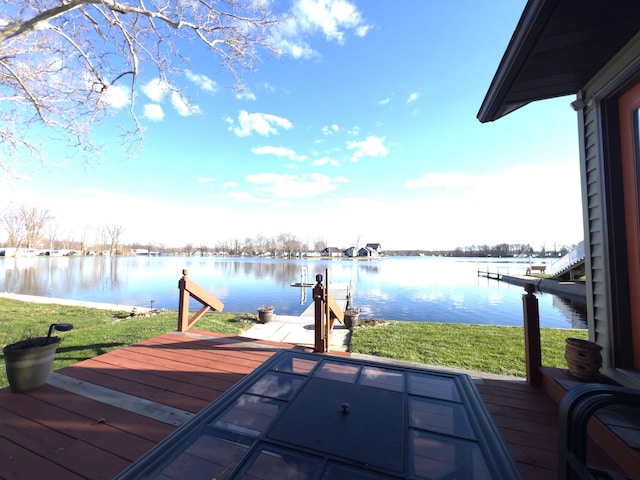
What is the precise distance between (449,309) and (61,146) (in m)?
11.6

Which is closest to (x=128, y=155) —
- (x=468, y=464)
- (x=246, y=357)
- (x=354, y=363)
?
(x=246, y=357)

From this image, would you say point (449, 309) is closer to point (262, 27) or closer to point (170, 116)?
point (262, 27)

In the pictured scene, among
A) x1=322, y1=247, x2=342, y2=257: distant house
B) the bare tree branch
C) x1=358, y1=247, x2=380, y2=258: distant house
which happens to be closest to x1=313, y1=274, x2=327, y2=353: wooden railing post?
the bare tree branch

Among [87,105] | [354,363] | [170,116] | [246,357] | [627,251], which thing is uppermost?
[170,116]

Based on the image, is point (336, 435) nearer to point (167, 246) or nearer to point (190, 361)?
point (190, 361)

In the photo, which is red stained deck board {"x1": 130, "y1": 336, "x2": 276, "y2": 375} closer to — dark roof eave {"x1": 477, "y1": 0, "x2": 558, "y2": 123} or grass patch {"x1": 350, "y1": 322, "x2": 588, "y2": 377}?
grass patch {"x1": 350, "y1": 322, "x2": 588, "y2": 377}

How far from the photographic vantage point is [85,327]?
18.8 ft

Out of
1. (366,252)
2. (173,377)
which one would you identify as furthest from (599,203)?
(366,252)

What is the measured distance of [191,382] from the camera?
2410 mm

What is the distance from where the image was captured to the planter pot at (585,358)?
6.53ft

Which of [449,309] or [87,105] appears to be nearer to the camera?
[87,105]

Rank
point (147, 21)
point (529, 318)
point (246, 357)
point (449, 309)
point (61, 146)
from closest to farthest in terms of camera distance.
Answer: point (529, 318), point (246, 357), point (147, 21), point (61, 146), point (449, 309)

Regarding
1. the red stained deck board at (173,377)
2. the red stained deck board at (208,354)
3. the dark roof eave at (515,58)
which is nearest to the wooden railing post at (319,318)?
the red stained deck board at (208,354)

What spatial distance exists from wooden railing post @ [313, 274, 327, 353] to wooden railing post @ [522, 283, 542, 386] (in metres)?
1.98
